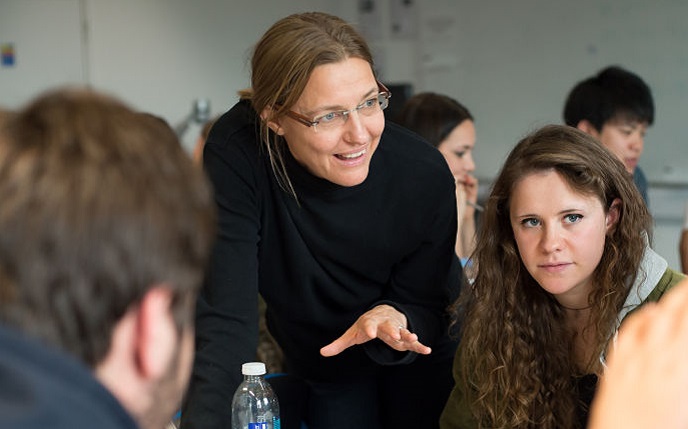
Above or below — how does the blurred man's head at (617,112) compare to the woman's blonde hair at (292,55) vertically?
below

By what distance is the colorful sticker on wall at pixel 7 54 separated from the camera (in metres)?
4.74

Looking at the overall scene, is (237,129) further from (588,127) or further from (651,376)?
(588,127)

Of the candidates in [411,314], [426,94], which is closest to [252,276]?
[411,314]

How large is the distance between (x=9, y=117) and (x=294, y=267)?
1249mm

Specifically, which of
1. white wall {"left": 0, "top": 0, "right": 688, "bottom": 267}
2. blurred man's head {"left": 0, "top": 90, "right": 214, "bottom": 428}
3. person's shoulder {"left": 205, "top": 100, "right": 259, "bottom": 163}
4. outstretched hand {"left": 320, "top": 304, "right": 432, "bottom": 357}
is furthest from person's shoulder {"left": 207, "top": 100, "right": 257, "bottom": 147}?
white wall {"left": 0, "top": 0, "right": 688, "bottom": 267}

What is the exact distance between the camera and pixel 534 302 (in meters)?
2.01

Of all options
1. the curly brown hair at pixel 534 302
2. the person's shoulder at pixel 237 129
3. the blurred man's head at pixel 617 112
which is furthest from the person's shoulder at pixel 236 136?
the blurred man's head at pixel 617 112

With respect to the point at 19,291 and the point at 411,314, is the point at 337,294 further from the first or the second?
the point at 19,291

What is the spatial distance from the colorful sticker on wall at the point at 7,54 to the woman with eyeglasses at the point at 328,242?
315 centimetres

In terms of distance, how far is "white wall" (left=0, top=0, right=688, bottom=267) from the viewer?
4789mm

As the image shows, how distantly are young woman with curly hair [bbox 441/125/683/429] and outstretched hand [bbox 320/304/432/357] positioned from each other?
22cm

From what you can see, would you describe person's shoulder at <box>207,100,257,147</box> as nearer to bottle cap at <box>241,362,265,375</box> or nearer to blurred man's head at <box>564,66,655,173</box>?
bottle cap at <box>241,362,265,375</box>

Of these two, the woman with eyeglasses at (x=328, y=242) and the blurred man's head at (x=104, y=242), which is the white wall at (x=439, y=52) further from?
the blurred man's head at (x=104, y=242)

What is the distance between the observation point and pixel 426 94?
11.2 feet
